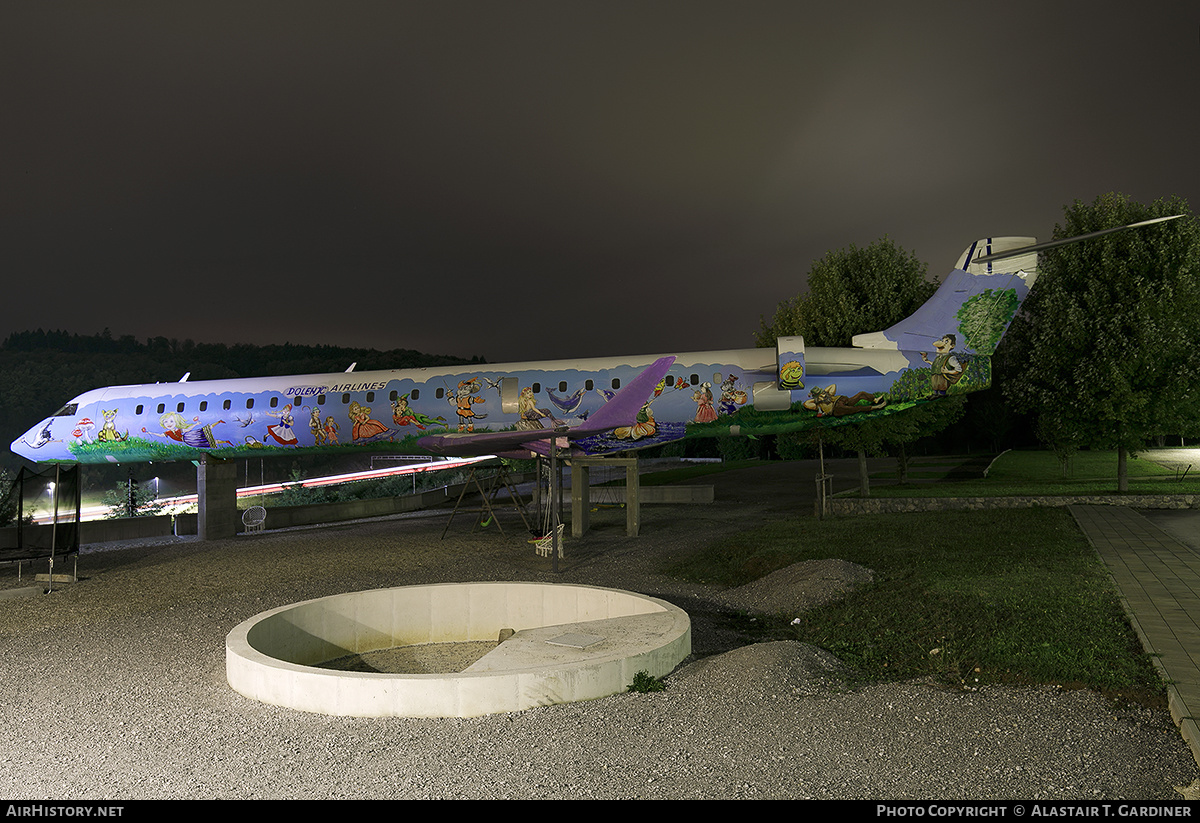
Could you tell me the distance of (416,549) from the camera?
738 inches

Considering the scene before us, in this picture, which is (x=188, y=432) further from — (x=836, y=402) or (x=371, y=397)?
(x=836, y=402)

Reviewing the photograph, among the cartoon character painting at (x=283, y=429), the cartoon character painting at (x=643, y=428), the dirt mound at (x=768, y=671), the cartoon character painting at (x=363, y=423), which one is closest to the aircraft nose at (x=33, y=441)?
the cartoon character painting at (x=283, y=429)

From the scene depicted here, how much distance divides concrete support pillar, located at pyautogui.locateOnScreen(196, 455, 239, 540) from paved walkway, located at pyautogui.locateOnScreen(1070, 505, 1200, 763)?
22.4 metres

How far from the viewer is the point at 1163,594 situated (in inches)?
394

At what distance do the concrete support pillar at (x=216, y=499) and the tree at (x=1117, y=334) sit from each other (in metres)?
25.2

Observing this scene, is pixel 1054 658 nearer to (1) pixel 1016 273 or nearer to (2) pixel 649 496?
(1) pixel 1016 273

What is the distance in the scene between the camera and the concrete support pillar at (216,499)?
74.6 ft

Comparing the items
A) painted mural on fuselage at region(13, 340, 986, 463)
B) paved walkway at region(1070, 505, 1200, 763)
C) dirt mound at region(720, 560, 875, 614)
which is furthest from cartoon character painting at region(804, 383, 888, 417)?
dirt mound at region(720, 560, 875, 614)

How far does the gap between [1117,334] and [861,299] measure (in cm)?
785

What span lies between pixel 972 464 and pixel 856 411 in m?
27.0

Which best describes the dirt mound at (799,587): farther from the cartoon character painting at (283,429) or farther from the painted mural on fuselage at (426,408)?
the cartoon character painting at (283,429)

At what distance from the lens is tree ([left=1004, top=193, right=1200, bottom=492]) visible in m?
22.0

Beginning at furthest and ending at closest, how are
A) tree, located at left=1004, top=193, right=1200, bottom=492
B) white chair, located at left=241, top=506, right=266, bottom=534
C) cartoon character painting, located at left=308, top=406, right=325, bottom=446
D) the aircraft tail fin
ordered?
white chair, located at left=241, top=506, right=266, bottom=534 → cartoon character painting, located at left=308, top=406, right=325, bottom=446 → tree, located at left=1004, top=193, right=1200, bottom=492 → the aircraft tail fin

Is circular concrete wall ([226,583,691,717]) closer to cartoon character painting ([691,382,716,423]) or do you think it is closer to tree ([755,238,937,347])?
cartoon character painting ([691,382,716,423])
